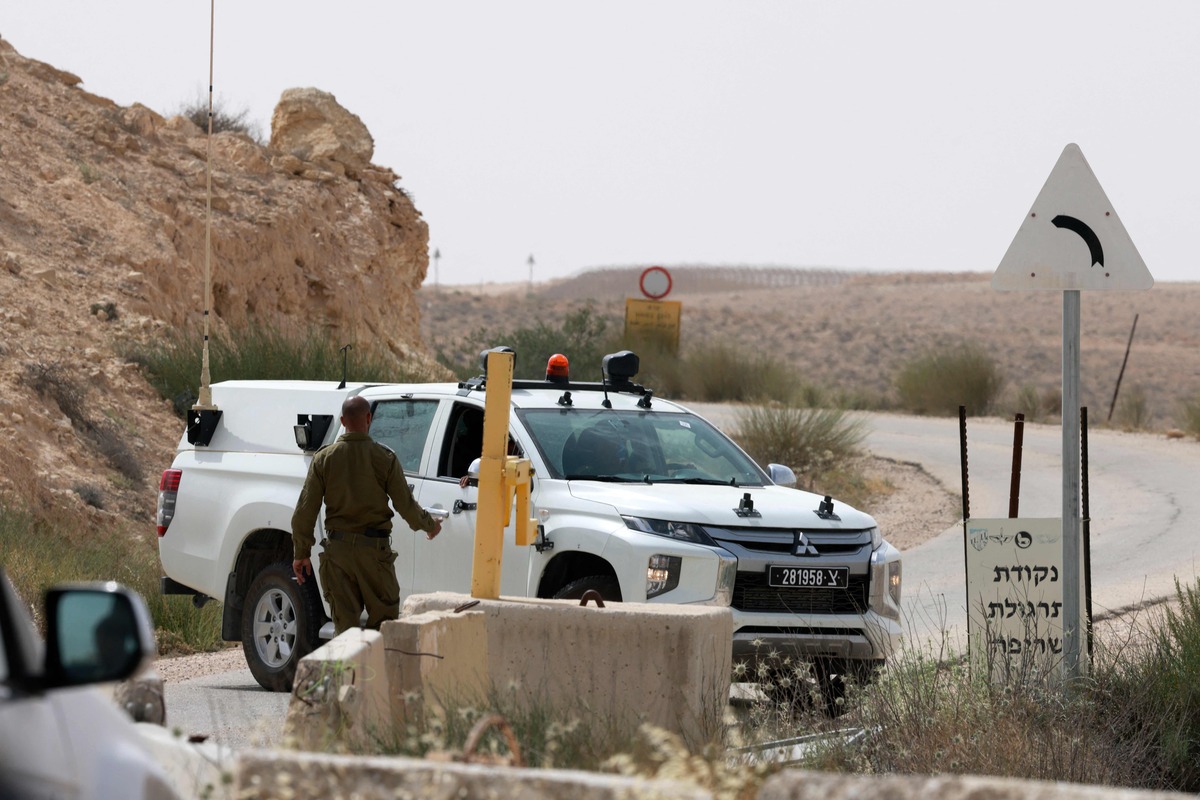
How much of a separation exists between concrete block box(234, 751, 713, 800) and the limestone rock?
953 inches

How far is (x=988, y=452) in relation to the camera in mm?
25297

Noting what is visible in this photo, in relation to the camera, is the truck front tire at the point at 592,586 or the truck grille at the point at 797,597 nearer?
the truck grille at the point at 797,597

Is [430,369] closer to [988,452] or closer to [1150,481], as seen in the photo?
[988,452]

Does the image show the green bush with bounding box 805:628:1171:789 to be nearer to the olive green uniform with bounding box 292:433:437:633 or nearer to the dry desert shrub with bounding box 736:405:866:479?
the olive green uniform with bounding box 292:433:437:633

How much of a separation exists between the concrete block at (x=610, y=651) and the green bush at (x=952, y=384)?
29.5 metres

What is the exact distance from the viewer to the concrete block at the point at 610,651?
6.77m

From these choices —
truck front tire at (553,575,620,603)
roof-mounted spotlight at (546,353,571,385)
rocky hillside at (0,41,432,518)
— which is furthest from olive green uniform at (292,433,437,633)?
rocky hillside at (0,41,432,518)

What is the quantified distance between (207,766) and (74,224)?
771 inches

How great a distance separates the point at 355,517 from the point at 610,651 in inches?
80.6

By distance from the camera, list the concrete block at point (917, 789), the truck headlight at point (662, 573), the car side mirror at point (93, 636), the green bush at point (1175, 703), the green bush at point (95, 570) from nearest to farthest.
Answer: the car side mirror at point (93, 636) < the concrete block at point (917, 789) < the green bush at point (1175, 703) < the truck headlight at point (662, 573) < the green bush at point (95, 570)

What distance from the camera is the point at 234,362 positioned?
19.2 meters

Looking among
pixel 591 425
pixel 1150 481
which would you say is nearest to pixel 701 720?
pixel 591 425

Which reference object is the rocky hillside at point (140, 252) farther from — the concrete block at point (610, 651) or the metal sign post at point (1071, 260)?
the metal sign post at point (1071, 260)

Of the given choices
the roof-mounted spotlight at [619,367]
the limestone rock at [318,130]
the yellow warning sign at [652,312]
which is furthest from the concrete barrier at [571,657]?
the limestone rock at [318,130]
